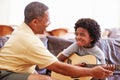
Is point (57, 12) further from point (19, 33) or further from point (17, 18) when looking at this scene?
point (19, 33)

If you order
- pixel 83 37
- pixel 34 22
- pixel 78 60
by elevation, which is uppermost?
pixel 34 22

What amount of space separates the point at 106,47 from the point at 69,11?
232 cm

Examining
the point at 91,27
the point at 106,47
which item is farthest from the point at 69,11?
the point at 91,27

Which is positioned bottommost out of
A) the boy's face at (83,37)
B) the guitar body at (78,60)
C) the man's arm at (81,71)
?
the guitar body at (78,60)

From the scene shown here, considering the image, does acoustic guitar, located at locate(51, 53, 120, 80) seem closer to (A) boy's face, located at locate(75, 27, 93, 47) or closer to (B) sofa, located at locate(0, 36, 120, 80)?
(A) boy's face, located at locate(75, 27, 93, 47)

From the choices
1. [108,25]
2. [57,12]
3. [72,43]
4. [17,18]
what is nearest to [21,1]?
[17,18]

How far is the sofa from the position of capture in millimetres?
2775

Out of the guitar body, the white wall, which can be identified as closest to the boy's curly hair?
the guitar body

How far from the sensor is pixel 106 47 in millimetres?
2881

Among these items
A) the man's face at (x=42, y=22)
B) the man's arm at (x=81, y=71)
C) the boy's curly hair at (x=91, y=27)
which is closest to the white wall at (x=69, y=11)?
the boy's curly hair at (x=91, y=27)

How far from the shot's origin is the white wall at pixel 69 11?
16.0ft

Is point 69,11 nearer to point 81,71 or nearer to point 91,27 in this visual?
point 91,27

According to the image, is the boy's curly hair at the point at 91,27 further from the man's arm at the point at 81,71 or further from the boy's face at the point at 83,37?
the man's arm at the point at 81,71

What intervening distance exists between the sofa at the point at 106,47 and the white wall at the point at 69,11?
84.1 inches
